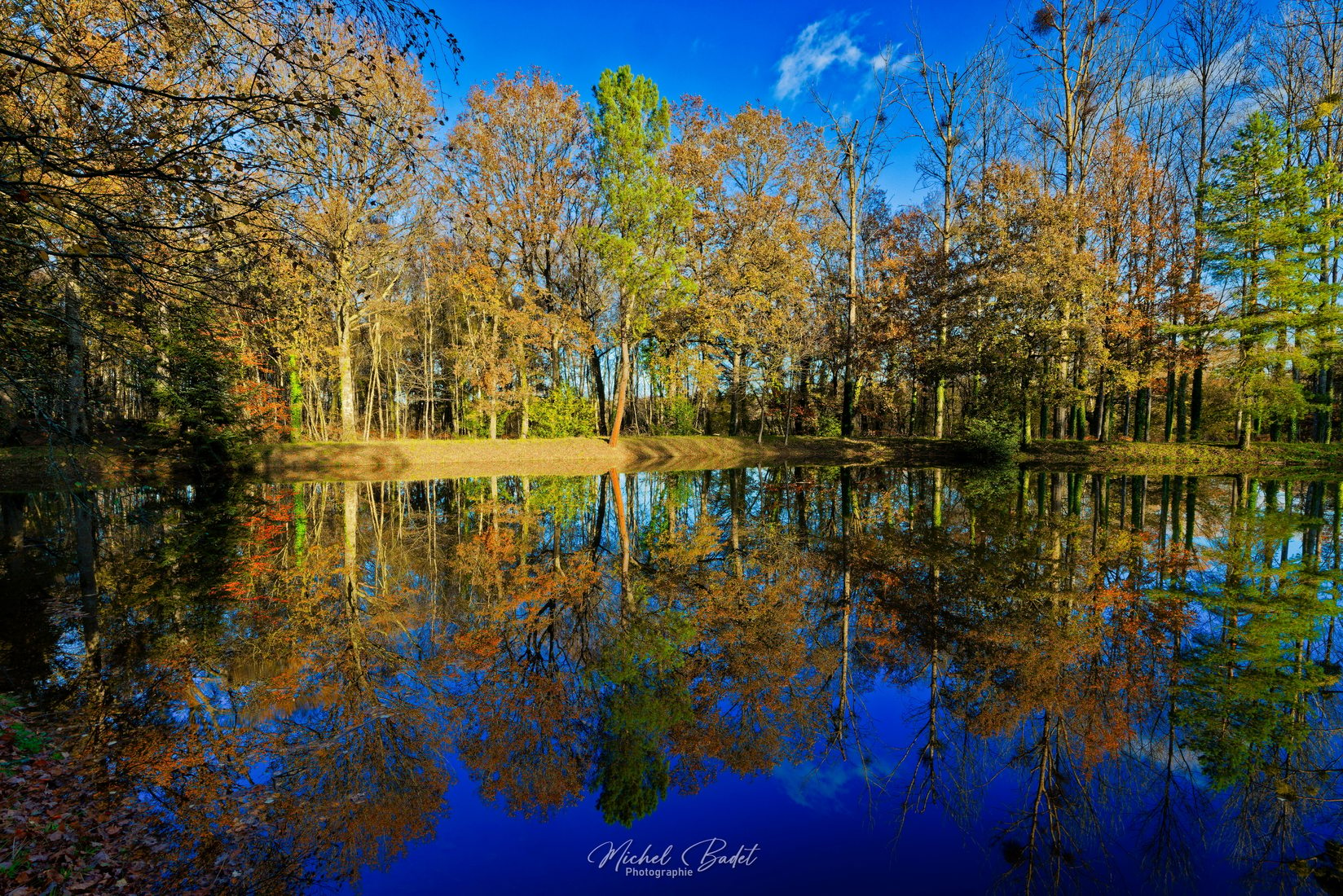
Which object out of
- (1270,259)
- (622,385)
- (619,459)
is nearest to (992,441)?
(1270,259)

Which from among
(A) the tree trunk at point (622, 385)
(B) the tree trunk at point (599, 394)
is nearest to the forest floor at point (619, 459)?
(A) the tree trunk at point (622, 385)

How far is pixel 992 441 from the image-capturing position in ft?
76.6

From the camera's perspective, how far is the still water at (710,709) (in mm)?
3094

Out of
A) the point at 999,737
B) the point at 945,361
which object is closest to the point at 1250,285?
the point at 945,361

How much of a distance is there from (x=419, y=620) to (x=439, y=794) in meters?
2.98

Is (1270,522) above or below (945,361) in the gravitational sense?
below

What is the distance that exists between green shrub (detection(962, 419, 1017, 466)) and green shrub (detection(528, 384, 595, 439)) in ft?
55.1

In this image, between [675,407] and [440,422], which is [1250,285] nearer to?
[675,407]

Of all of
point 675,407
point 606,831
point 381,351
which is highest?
point 381,351

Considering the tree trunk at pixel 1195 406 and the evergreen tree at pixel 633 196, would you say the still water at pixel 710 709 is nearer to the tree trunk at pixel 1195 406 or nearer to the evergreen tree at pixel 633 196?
the evergreen tree at pixel 633 196

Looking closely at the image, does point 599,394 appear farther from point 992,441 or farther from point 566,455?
point 992,441

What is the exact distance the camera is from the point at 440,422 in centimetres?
4453

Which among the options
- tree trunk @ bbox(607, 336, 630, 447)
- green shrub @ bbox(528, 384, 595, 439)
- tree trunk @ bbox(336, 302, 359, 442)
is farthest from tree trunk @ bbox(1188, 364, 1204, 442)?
tree trunk @ bbox(336, 302, 359, 442)

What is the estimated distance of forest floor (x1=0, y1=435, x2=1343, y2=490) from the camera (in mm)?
18516
